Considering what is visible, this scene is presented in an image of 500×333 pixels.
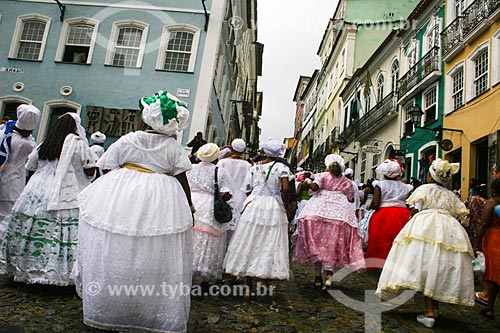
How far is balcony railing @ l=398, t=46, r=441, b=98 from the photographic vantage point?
16.3 m

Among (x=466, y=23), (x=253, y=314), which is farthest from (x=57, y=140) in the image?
(x=466, y=23)

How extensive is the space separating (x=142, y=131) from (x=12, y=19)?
52.7ft

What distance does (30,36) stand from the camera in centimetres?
1602

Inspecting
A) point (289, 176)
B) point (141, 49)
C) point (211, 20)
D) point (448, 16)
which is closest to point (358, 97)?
point (448, 16)

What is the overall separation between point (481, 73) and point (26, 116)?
1377 centimetres

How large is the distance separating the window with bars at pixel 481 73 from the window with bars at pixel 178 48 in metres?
9.93

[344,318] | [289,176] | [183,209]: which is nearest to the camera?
[183,209]

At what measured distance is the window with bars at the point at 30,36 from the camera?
15828 millimetres

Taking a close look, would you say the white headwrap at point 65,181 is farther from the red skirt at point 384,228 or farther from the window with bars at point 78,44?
the window with bars at point 78,44

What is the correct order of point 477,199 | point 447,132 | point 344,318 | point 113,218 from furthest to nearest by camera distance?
1. point 447,132
2. point 477,199
3. point 344,318
4. point 113,218

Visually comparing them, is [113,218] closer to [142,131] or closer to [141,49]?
[142,131]

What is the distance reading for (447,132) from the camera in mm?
15180

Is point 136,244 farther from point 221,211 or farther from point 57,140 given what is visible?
point 57,140

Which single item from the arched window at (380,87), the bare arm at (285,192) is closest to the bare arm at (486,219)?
the bare arm at (285,192)
